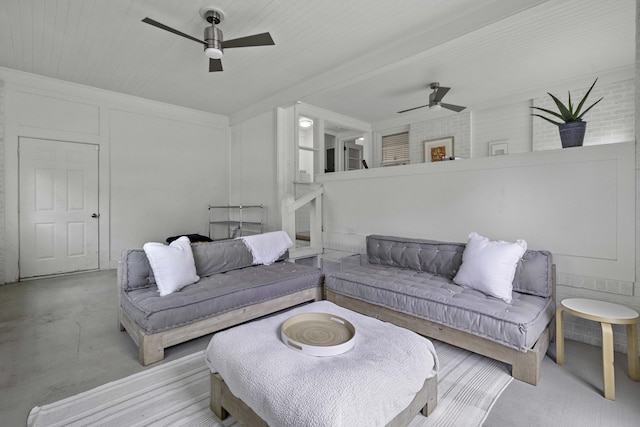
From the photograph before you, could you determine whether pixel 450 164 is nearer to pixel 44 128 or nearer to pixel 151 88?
pixel 151 88

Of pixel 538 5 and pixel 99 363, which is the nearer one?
pixel 99 363

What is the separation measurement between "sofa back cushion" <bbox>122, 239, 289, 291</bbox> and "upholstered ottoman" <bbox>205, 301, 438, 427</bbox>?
136 centimetres

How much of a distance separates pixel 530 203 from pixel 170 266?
10.8 ft

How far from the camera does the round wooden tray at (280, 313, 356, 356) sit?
1422 millimetres

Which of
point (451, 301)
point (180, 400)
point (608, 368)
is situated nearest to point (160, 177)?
point (180, 400)

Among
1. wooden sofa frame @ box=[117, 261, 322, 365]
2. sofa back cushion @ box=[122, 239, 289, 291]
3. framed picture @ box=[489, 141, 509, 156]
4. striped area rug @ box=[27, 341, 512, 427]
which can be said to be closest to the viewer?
striped area rug @ box=[27, 341, 512, 427]

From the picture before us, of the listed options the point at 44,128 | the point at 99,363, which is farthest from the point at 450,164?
the point at 44,128

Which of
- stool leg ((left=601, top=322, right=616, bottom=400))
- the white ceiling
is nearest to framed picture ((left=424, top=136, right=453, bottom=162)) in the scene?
the white ceiling

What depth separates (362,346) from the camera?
1508 mm

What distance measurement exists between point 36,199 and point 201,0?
387 cm

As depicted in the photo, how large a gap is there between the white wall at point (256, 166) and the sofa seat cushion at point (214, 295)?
223 centimetres

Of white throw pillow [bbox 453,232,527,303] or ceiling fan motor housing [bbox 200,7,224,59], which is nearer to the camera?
white throw pillow [bbox 453,232,527,303]

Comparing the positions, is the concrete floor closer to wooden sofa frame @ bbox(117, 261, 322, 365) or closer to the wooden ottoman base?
wooden sofa frame @ bbox(117, 261, 322, 365)

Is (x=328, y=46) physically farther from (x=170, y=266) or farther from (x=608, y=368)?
(x=608, y=368)
